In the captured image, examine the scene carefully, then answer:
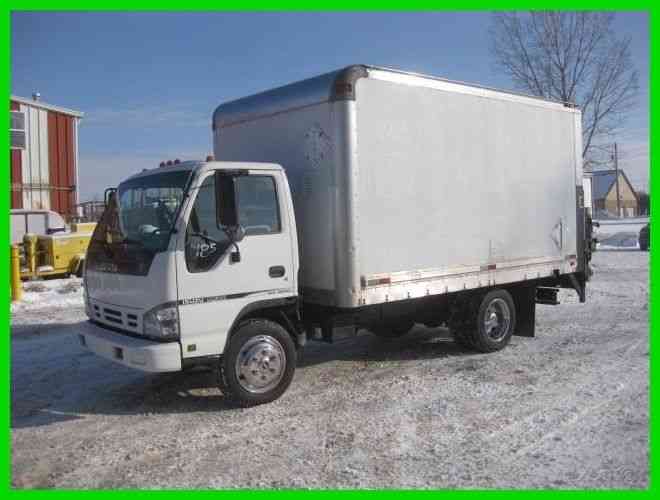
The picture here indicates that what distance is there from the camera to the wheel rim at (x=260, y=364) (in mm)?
5785

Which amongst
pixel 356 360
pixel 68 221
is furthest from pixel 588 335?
pixel 68 221

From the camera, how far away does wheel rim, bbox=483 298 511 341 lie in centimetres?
798

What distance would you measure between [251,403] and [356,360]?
2.21m

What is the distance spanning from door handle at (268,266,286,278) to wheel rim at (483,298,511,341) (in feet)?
10.8

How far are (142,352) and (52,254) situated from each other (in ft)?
36.2

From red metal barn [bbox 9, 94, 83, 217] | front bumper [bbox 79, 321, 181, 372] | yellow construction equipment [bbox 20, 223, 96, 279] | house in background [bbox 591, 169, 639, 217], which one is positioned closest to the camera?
front bumper [bbox 79, 321, 181, 372]

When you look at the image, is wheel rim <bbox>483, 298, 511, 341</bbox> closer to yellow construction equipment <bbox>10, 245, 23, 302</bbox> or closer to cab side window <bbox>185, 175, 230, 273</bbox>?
cab side window <bbox>185, 175, 230, 273</bbox>

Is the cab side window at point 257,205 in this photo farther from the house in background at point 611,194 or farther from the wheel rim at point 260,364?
the house in background at point 611,194

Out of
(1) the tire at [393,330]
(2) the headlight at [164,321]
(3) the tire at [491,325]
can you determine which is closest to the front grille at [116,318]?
(2) the headlight at [164,321]

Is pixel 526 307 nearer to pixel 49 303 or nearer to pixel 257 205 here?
pixel 257 205

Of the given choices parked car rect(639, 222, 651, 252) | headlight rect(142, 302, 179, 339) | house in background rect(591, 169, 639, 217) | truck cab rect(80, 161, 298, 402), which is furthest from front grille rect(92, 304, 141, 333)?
house in background rect(591, 169, 639, 217)

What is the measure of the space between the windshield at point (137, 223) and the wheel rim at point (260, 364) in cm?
126

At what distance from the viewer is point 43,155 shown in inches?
799

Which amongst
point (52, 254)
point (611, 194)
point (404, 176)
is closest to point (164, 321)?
point (404, 176)
